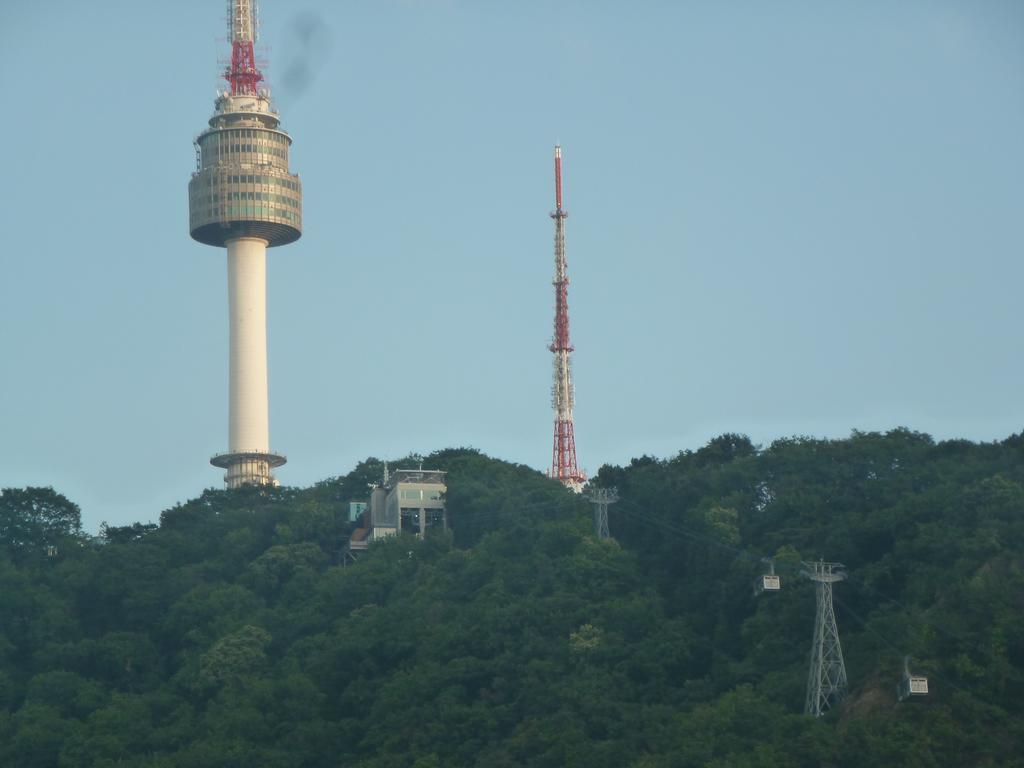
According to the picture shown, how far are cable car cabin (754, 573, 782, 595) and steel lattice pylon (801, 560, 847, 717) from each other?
3600 mm

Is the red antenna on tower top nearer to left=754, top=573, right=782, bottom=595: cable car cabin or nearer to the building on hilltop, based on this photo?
the building on hilltop

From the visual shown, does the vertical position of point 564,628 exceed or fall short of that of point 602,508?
it falls short

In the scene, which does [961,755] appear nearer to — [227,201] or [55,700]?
[55,700]

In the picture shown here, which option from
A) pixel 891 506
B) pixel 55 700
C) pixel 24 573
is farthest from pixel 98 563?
pixel 891 506

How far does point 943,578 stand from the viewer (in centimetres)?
8556

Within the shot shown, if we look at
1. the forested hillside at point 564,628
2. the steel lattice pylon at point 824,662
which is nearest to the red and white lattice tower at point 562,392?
the forested hillside at point 564,628

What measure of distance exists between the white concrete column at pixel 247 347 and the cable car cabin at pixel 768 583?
54699 millimetres

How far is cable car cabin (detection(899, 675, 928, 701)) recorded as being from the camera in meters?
77.5

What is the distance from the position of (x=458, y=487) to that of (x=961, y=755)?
4169 cm

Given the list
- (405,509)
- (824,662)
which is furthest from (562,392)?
(824,662)

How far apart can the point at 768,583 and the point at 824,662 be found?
4.66 metres

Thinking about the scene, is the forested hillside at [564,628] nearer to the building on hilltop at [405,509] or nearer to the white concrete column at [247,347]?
the building on hilltop at [405,509]

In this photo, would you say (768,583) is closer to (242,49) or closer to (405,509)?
(405,509)

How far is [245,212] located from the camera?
140750 mm
